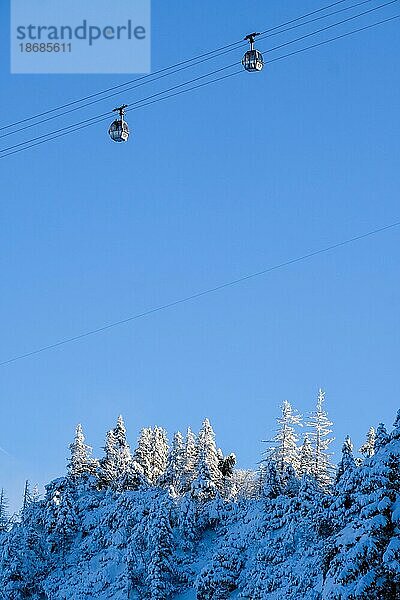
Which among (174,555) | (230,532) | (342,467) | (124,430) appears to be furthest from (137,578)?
(124,430)

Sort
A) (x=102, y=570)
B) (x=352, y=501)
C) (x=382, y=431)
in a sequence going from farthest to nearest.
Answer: (x=102, y=570), (x=382, y=431), (x=352, y=501)

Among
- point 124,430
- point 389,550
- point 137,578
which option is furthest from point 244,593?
point 124,430

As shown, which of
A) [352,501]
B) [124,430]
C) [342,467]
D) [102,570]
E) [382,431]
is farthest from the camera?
[124,430]

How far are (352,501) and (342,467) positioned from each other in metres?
11.2

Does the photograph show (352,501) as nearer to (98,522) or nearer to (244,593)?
(244,593)

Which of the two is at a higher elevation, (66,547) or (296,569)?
(66,547)

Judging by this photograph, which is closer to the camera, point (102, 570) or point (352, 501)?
point (352, 501)

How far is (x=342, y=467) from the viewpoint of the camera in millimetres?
38406

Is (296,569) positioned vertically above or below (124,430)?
below

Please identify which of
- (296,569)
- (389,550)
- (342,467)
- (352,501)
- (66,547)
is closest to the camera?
(389,550)

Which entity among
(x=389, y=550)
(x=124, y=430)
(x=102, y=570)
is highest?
(x=124, y=430)

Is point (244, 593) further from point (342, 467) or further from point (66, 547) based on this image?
point (66, 547)

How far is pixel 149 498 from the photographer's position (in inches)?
1700

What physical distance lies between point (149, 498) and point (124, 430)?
24.0 m
